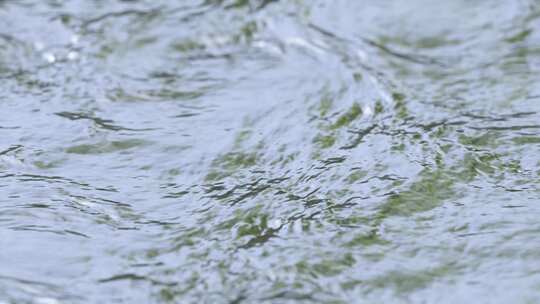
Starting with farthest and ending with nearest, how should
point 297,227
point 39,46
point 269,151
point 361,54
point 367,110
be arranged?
point 39,46, point 361,54, point 367,110, point 269,151, point 297,227

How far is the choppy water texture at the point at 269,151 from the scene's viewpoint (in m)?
2.37

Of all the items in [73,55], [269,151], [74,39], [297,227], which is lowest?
[297,227]

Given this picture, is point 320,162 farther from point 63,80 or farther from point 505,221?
point 63,80

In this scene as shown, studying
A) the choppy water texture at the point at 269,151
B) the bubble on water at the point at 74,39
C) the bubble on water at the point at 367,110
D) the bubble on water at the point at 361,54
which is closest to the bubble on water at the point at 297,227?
the choppy water texture at the point at 269,151

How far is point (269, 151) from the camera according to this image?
10.2ft

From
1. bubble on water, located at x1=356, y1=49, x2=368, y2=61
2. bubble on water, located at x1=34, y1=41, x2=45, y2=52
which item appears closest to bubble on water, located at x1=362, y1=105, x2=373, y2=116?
bubble on water, located at x1=356, y1=49, x2=368, y2=61

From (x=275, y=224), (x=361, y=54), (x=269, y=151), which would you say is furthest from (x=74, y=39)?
(x=275, y=224)

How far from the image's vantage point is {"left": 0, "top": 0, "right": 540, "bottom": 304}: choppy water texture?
2.37 m

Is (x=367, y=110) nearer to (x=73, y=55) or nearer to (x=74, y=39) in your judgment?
(x=73, y=55)

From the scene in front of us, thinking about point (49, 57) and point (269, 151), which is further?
point (49, 57)

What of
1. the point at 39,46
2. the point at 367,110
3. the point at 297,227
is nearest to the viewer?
the point at 297,227

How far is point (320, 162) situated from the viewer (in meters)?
2.97

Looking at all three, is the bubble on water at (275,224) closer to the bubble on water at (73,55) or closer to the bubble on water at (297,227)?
the bubble on water at (297,227)

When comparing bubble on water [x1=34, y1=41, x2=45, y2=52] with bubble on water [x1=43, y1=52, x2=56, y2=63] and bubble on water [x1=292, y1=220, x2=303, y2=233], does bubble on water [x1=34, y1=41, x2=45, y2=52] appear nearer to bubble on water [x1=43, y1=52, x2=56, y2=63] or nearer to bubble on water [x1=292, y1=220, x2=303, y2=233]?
bubble on water [x1=43, y1=52, x2=56, y2=63]
